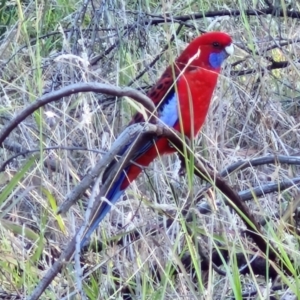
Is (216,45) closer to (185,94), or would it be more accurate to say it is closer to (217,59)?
(217,59)

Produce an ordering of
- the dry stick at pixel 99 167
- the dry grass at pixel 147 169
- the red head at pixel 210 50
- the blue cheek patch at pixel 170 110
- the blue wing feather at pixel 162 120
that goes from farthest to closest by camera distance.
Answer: the red head at pixel 210 50
the blue cheek patch at pixel 170 110
the blue wing feather at pixel 162 120
the dry grass at pixel 147 169
the dry stick at pixel 99 167

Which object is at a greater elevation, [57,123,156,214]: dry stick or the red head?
[57,123,156,214]: dry stick

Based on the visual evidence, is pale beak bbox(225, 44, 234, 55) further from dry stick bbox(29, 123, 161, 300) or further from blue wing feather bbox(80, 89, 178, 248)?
dry stick bbox(29, 123, 161, 300)

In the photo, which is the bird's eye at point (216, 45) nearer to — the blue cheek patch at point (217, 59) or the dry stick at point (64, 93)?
the blue cheek patch at point (217, 59)

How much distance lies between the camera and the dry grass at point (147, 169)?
1.62 metres

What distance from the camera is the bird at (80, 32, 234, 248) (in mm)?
1870

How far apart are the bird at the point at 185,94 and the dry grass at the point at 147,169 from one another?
0.18 feet

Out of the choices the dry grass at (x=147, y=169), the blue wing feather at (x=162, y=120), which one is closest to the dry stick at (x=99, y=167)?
the dry grass at (x=147, y=169)

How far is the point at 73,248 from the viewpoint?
1271mm

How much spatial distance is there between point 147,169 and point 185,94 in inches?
9.6

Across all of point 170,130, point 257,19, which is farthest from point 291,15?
point 170,130

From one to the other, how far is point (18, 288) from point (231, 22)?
128 centimetres

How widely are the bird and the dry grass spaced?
56 millimetres

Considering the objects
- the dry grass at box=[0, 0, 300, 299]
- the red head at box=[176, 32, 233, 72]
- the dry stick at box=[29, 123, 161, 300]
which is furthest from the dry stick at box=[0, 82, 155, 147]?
the red head at box=[176, 32, 233, 72]
